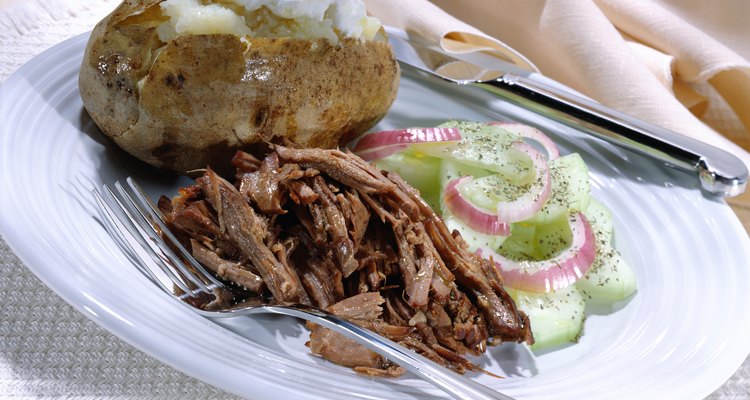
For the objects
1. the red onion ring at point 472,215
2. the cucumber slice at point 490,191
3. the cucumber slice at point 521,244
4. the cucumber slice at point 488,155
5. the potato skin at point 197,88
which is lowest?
the cucumber slice at point 521,244

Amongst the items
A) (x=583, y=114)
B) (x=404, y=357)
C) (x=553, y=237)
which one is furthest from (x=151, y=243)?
(x=583, y=114)

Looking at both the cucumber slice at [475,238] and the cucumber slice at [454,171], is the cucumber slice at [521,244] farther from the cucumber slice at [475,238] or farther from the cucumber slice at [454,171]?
the cucumber slice at [454,171]

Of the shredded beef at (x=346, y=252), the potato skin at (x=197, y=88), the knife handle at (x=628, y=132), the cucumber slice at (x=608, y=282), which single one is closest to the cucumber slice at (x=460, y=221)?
the shredded beef at (x=346, y=252)

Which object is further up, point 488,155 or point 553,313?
point 488,155

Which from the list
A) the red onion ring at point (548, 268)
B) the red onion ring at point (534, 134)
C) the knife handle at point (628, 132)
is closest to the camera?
the red onion ring at point (548, 268)

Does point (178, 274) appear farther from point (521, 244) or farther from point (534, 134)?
point (534, 134)

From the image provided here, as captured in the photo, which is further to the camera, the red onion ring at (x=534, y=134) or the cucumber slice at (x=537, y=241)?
the red onion ring at (x=534, y=134)

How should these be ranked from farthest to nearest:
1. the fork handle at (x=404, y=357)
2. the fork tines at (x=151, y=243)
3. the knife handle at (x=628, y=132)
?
1. the knife handle at (x=628, y=132)
2. the fork tines at (x=151, y=243)
3. the fork handle at (x=404, y=357)
